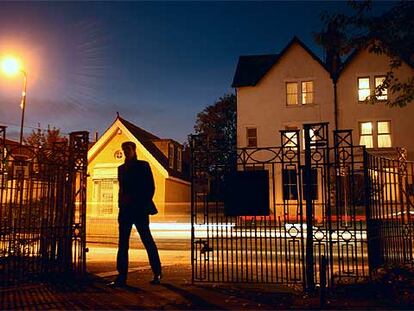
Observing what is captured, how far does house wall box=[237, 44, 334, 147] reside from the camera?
94.9ft

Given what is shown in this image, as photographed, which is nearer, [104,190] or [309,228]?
[309,228]

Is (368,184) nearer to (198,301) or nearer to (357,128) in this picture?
(198,301)

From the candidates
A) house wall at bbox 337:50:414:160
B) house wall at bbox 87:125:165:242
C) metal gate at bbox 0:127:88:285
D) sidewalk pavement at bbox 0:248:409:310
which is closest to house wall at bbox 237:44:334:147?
house wall at bbox 337:50:414:160

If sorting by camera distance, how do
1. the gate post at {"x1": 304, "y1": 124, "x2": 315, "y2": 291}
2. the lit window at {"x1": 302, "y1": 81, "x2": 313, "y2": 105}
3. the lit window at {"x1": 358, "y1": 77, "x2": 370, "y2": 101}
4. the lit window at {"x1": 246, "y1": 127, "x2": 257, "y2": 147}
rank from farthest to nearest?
the lit window at {"x1": 246, "y1": 127, "x2": 257, "y2": 147}, the lit window at {"x1": 302, "y1": 81, "x2": 313, "y2": 105}, the lit window at {"x1": 358, "y1": 77, "x2": 370, "y2": 101}, the gate post at {"x1": 304, "y1": 124, "x2": 315, "y2": 291}

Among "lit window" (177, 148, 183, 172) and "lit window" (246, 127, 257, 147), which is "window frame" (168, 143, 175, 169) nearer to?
"lit window" (177, 148, 183, 172)

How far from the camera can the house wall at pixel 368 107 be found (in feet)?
90.1

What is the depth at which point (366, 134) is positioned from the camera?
28203 mm

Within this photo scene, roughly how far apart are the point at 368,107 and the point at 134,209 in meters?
23.6

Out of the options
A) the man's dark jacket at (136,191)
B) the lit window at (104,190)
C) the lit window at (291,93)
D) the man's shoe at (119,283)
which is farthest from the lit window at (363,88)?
the man's shoe at (119,283)

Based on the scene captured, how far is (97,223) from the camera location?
19.8 m

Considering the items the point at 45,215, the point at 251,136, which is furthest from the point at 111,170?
the point at 45,215

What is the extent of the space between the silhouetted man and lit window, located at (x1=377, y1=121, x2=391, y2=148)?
76.3 ft

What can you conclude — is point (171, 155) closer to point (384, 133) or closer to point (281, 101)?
point (281, 101)

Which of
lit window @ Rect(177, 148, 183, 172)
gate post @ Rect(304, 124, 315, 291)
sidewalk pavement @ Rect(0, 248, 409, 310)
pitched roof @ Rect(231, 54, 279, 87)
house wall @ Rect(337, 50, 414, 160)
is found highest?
pitched roof @ Rect(231, 54, 279, 87)
